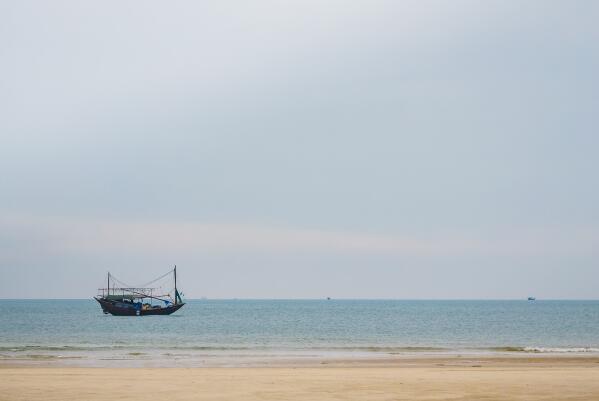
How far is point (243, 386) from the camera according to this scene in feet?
65.6

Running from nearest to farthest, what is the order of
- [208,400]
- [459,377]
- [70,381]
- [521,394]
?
[208,400] → [521,394] → [70,381] → [459,377]

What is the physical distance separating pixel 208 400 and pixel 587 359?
27581mm

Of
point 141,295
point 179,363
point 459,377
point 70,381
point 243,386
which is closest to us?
point 243,386

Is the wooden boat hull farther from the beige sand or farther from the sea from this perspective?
the beige sand

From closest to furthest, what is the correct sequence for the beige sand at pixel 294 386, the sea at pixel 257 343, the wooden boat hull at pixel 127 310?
the beige sand at pixel 294 386 < the sea at pixel 257 343 < the wooden boat hull at pixel 127 310

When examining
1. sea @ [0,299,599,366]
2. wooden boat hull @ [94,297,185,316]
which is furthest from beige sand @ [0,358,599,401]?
wooden boat hull @ [94,297,185,316]

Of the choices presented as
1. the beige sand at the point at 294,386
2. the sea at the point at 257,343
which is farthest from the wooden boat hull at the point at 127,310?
the beige sand at the point at 294,386

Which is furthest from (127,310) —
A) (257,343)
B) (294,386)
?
(294,386)

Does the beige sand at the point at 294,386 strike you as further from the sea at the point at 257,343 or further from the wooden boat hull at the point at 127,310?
the wooden boat hull at the point at 127,310

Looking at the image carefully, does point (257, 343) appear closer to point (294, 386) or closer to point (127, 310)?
point (294, 386)

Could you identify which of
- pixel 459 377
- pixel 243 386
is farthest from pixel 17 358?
pixel 459 377

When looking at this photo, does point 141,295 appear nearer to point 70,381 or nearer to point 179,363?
point 179,363

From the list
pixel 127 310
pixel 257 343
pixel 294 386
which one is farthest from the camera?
pixel 127 310

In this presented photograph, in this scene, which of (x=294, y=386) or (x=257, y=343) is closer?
(x=294, y=386)
